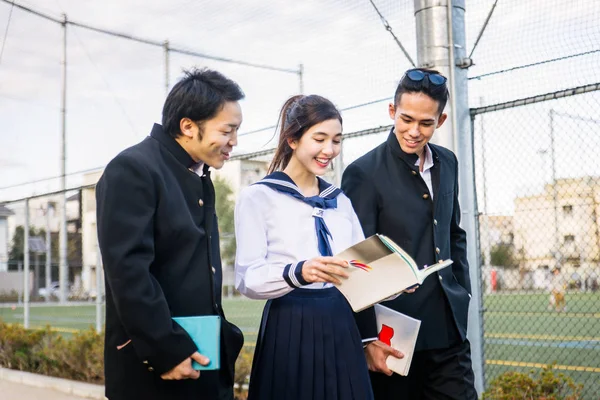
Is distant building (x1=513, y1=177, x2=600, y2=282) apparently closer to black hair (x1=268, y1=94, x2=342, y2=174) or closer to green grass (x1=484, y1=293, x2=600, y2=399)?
green grass (x1=484, y1=293, x2=600, y2=399)

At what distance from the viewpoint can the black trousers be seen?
2.87 m

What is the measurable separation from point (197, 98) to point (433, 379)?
4.72ft

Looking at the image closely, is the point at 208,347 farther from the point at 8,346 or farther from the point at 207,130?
the point at 8,346

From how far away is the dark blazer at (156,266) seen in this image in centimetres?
215

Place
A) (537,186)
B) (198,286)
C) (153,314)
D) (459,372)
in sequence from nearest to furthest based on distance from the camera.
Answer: (153,314), (198,286), (459,372), (537,186)

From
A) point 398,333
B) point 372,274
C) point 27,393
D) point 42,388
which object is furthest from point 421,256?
point 42,388

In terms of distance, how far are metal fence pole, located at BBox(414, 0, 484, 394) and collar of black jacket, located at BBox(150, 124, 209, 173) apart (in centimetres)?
213

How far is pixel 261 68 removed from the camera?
858cm

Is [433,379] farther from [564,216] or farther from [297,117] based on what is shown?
[564,216]

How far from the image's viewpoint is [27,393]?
23.2ft

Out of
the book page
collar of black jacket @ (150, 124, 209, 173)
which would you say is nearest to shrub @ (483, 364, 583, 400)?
the book page

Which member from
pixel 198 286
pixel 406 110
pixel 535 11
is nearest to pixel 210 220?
pixel 198 286

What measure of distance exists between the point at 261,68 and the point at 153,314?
671cm

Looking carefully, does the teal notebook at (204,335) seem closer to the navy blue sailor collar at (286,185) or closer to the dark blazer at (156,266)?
the dark blazer at (156,266)
